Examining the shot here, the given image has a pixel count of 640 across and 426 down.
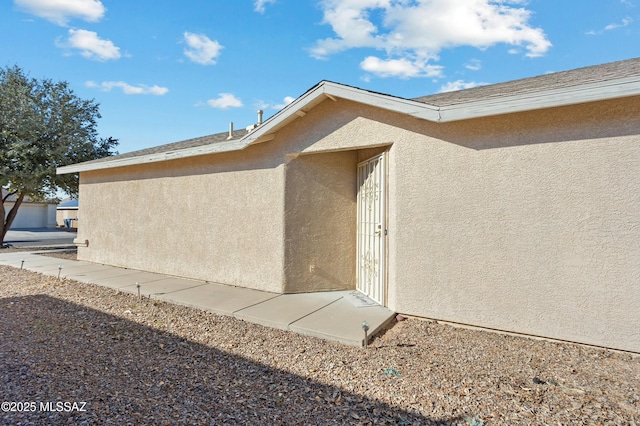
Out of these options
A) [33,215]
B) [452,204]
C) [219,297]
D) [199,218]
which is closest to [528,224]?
[452,204]

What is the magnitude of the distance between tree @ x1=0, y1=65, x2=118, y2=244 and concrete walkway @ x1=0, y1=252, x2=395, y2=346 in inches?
259

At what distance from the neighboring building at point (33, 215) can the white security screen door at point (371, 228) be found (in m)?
38.6

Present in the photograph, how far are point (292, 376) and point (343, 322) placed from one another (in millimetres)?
1457

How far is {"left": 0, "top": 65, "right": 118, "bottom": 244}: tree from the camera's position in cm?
1215

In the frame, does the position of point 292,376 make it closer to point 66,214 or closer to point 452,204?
point 452,204

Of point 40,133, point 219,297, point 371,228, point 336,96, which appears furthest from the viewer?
point 40,133

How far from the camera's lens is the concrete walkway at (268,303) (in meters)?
4.43

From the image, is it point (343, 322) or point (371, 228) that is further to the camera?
point (371, 228)

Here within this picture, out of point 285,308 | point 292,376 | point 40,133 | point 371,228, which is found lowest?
point 292,376

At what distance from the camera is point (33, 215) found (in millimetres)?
33656

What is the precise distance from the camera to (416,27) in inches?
369

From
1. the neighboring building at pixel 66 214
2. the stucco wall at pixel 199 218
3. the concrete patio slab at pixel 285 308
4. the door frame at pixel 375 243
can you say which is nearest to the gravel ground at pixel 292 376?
the concrete patio slab at pixel 285 308

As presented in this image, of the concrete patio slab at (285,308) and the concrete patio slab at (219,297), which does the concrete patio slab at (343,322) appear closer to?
the concrete patio slab at (285,308)

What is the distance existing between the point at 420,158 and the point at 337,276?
2.86 meters
